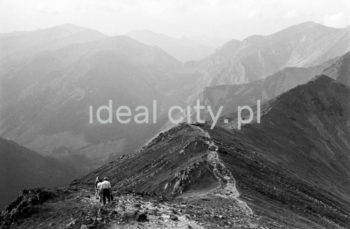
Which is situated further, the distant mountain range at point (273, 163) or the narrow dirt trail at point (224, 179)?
the distant mountain range at point (273, 163)

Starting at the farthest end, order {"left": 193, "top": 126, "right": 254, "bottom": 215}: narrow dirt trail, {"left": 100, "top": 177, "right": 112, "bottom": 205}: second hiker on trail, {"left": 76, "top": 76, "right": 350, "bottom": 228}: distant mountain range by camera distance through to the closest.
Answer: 1. {"left": 76, "top": 76, "right": 350, "bottom": 228}: distant mountain range
2. {"left": 193, "top": 126, "right": 254, "bottom": 215}: narrow dirt trail
3. {"left": 100, "top": 177, "right": 112, "bottom": 205}: second hiker on trail

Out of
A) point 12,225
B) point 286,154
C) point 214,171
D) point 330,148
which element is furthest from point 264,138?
point 12,225

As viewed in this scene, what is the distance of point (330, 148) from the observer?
122875 mm

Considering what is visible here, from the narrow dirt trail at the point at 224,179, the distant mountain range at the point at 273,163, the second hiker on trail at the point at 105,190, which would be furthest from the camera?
the distant mountain range at the point at 273,163

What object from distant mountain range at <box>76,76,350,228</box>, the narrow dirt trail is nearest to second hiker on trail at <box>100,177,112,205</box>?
distant mountain range at <box>76,76,350,228</box>

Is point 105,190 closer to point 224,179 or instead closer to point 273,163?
point 224,179

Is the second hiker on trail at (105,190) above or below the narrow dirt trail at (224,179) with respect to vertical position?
above

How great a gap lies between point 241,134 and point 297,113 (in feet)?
134

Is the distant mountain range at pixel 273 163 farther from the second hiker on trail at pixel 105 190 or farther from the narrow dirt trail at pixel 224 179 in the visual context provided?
the second hiker on trail at pixel 105 190

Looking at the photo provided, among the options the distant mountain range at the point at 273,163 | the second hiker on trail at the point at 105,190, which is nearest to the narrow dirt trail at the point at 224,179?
the distant mountain range at the point at 273,163

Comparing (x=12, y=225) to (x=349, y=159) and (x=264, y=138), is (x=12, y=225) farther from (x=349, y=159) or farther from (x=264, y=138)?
(x=349, y=159)

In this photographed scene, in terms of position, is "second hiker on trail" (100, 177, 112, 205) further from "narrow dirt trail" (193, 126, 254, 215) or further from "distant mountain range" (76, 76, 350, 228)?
"narrow dirt trail" (193, 126, 254, 215)

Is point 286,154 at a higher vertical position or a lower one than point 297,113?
lower

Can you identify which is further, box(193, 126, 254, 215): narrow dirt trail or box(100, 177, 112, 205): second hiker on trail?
box(193, 126, 254, 215): narrow dirt trail
